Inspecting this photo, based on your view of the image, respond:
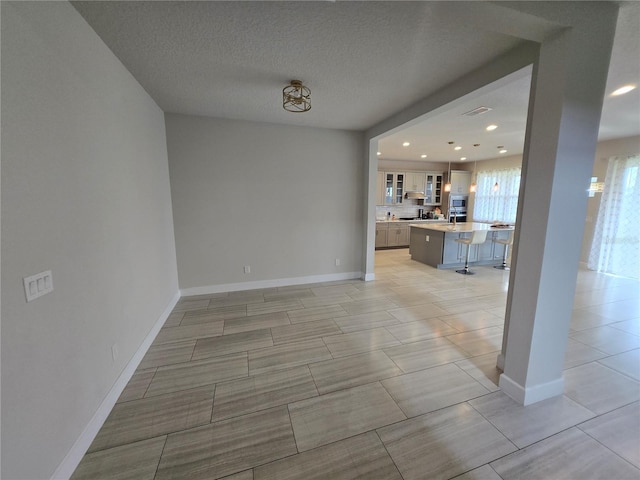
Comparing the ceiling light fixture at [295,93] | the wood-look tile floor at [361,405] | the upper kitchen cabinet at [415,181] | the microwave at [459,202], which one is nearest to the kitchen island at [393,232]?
the microwave at [459,202]

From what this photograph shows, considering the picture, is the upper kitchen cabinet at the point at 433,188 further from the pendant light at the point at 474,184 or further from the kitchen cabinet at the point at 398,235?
the kitchen cabinet at the point at 398,235

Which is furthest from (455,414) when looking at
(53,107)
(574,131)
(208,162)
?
(208,162)

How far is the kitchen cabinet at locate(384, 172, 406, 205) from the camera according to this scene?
7520 millimetres

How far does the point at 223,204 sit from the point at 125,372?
241cm

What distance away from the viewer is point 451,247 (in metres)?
5.44

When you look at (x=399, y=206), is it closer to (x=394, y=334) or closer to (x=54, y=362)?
(x=394, y=334)

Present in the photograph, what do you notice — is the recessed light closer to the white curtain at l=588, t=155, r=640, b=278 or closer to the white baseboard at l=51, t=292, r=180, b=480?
the white curtain at l=588, t=155, r=640, b=278

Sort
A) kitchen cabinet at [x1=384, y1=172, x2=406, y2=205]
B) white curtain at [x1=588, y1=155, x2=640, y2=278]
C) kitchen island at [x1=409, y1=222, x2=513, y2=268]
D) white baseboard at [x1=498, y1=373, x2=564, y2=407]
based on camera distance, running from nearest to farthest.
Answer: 1. white baseboard at [x1=498, y1=373, x2=564, y2=407]
2. white curtain at [x1=588, y1=155, x2=640, y2=278]
3. kitchen island at [x1=409, y1=222, x2=513, y2=268]
4. kitchen cabinet at [x1=384, y1=172, x2=406, y2=205]

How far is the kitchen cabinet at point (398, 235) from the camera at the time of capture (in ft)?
24.7

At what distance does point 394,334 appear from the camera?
2.79 m

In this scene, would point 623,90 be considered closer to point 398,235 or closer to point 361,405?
point 361,405

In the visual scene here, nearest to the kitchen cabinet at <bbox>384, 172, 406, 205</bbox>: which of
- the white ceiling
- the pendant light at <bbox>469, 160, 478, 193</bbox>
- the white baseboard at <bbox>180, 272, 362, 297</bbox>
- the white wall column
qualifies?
the pendant light at <bbox>469, 160, 478, 193</bbox>

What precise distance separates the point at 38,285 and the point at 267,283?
10.2 feet

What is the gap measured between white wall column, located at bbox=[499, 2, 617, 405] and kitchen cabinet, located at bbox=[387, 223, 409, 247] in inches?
222
